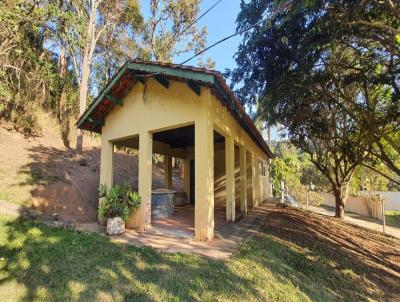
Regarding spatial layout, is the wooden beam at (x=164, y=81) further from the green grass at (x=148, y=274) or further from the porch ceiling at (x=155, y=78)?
the green grass at (x=148, y=274)

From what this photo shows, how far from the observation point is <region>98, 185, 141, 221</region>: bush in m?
7.82

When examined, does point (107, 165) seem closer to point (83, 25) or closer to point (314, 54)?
point (314, 54)

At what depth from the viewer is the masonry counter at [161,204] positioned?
31.7 feet

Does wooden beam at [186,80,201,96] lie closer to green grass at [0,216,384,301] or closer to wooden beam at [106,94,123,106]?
wooden beam at [106,94,123,106]

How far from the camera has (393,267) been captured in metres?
7.89

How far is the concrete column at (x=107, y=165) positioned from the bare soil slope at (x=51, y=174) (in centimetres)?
150

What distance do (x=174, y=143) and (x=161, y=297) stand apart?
9.96 m

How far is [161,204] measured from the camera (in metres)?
9.80

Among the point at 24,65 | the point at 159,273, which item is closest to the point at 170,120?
the point at 159,273

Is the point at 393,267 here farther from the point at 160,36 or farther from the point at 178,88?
the point at 160,36

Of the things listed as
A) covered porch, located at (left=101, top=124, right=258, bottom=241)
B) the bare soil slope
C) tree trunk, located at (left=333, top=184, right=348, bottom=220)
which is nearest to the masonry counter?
covered porch, located at (left=101, top=124, right=258, bottom=241)

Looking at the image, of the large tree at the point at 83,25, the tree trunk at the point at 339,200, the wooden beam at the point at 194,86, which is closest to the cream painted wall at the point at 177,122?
the wooden beam at the point at 194,86

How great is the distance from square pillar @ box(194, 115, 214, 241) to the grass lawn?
1063 mm

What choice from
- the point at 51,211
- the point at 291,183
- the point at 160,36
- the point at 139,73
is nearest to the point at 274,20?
the point at 139,73
